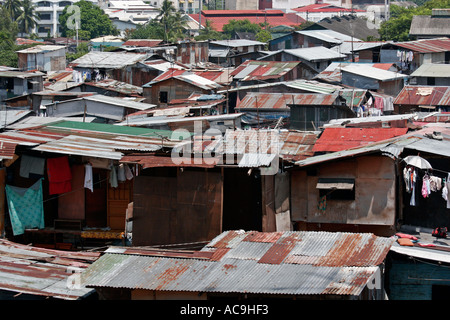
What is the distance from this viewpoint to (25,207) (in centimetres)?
A: 1510

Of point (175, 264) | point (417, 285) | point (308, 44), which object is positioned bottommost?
point (417, 285)

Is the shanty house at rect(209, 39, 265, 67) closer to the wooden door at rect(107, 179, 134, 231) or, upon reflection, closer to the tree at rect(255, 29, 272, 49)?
the tree at rect(255, 29, 272, 49)

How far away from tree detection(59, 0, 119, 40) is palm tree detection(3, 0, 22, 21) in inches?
256

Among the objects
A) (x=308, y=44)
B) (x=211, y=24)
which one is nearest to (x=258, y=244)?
(x=308, y=44)

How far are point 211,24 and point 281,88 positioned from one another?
2498 inches

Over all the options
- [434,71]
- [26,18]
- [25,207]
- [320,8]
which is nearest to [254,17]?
[320,8]

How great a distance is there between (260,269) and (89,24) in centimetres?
7751

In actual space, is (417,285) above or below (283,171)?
below

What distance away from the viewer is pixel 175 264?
10359 mm

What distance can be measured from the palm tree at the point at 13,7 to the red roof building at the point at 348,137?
67.5 metres

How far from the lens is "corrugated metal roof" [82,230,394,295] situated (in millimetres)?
9516
